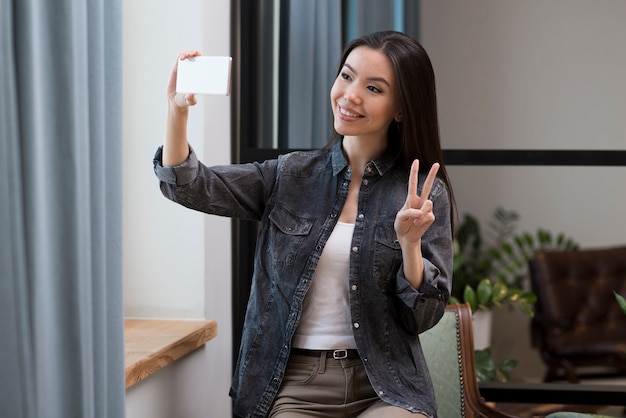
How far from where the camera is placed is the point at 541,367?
424 cm

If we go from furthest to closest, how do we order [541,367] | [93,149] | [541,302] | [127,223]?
[541,367] → [541,302] → [127,223] → [93,149]

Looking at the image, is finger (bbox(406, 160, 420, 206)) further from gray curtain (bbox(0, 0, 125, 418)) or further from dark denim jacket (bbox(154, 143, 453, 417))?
gray curtain (bbox(0, 0, 125, 418))

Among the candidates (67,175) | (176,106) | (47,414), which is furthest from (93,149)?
(47,414)

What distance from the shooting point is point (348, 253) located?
1753 mm

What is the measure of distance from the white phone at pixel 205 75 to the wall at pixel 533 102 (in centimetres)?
208

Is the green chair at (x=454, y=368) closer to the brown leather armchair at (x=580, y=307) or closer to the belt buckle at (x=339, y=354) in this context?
the belt buckle at (x=339, y=354)

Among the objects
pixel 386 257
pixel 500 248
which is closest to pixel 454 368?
pixel 386 257

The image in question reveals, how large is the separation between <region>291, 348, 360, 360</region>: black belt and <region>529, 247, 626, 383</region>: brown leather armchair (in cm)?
225

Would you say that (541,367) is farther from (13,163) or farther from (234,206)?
(13,163)

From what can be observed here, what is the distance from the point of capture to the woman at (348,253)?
1709mm

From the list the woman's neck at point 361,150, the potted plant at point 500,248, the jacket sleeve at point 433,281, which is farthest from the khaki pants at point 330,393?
the potted plant at point 500,248

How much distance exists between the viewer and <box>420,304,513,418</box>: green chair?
2.20m

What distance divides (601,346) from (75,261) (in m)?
3.10

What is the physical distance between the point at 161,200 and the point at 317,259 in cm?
80
